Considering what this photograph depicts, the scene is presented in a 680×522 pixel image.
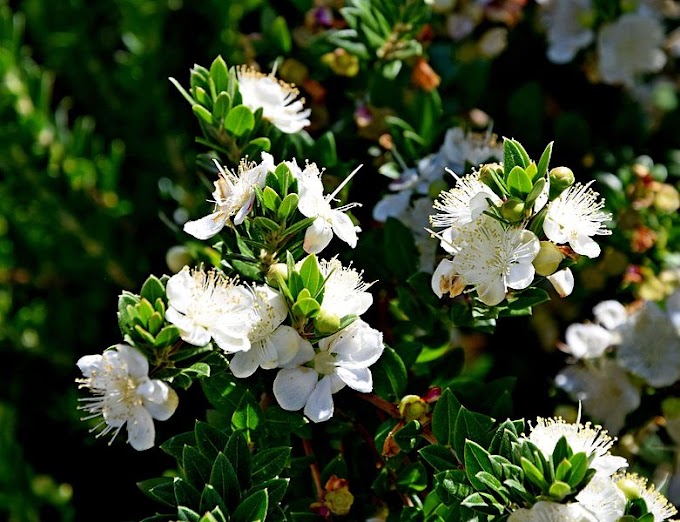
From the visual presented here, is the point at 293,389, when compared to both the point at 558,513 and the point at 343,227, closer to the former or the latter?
the point at 343,227

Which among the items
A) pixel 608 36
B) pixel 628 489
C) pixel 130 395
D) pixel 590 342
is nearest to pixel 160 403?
pixel 130 395

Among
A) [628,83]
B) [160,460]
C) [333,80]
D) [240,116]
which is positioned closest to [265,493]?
[240,116]

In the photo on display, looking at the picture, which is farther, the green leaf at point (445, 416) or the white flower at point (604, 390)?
the white flower at point (604, 390)

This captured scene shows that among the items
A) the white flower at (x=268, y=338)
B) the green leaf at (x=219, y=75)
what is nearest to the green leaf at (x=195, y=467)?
the white flower at (x=268, y=338)

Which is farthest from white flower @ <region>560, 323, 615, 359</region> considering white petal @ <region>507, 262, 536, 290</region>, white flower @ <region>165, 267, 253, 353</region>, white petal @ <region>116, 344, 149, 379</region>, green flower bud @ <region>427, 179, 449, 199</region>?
white petal @ <region>116, 344, 149, 379</region>

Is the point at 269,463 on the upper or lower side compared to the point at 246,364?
lower

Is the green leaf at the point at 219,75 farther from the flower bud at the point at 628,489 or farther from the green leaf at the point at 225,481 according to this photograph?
the flower bud at the point at 628,489
